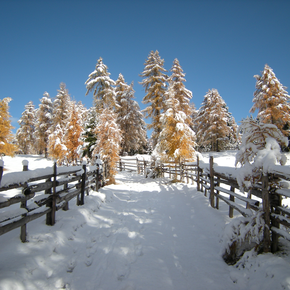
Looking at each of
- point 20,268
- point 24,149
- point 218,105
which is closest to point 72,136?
point 20,268

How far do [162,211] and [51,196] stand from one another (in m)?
4.20

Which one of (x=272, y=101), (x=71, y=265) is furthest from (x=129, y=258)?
(x=272, y=101)

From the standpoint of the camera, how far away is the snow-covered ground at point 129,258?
2811 mm

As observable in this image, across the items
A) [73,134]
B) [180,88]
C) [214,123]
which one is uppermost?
[180,88]

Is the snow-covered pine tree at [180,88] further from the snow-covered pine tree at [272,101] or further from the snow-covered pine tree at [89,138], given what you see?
the snow-covered pine tree at [89,138]

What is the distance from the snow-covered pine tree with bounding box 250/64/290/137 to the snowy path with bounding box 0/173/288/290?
2023cm

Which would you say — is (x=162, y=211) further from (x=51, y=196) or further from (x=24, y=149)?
(x=24, y=149)

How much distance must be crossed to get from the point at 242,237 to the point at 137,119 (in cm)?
2860

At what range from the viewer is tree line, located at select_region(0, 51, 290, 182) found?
1479 centimetres

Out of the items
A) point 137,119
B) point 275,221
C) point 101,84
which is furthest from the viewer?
point 137,119

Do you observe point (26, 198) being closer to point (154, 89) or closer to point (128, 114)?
point (154, 89)

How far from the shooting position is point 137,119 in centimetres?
3084

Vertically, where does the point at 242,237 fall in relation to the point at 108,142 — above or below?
below

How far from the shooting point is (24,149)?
129 ft
